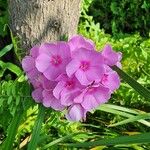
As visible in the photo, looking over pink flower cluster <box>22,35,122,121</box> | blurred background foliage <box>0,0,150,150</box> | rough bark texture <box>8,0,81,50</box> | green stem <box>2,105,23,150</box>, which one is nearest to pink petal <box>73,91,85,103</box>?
pink flower cluster <box>22,35,122,121</box>

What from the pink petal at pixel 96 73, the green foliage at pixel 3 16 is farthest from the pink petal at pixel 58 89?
the green foliage at pixel 3 16

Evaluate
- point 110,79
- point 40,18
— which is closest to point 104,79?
point 110,79

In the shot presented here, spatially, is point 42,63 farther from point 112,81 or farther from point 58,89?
point 112,81

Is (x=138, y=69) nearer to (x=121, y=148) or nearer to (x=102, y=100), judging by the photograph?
(x=121, y=148)

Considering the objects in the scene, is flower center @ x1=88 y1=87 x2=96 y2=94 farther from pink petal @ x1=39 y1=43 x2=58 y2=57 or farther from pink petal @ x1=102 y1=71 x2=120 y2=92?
pink petal @ x1=39 y1=43 x2=58 y2=57

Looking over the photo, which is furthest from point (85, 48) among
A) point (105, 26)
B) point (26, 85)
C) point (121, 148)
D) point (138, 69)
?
point (105, 26)

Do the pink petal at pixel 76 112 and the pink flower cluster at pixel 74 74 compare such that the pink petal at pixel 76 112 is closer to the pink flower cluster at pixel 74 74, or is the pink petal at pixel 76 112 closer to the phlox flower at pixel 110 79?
the pink flower cluster at pixel 74 74

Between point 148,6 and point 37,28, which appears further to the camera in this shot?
point 148,6
